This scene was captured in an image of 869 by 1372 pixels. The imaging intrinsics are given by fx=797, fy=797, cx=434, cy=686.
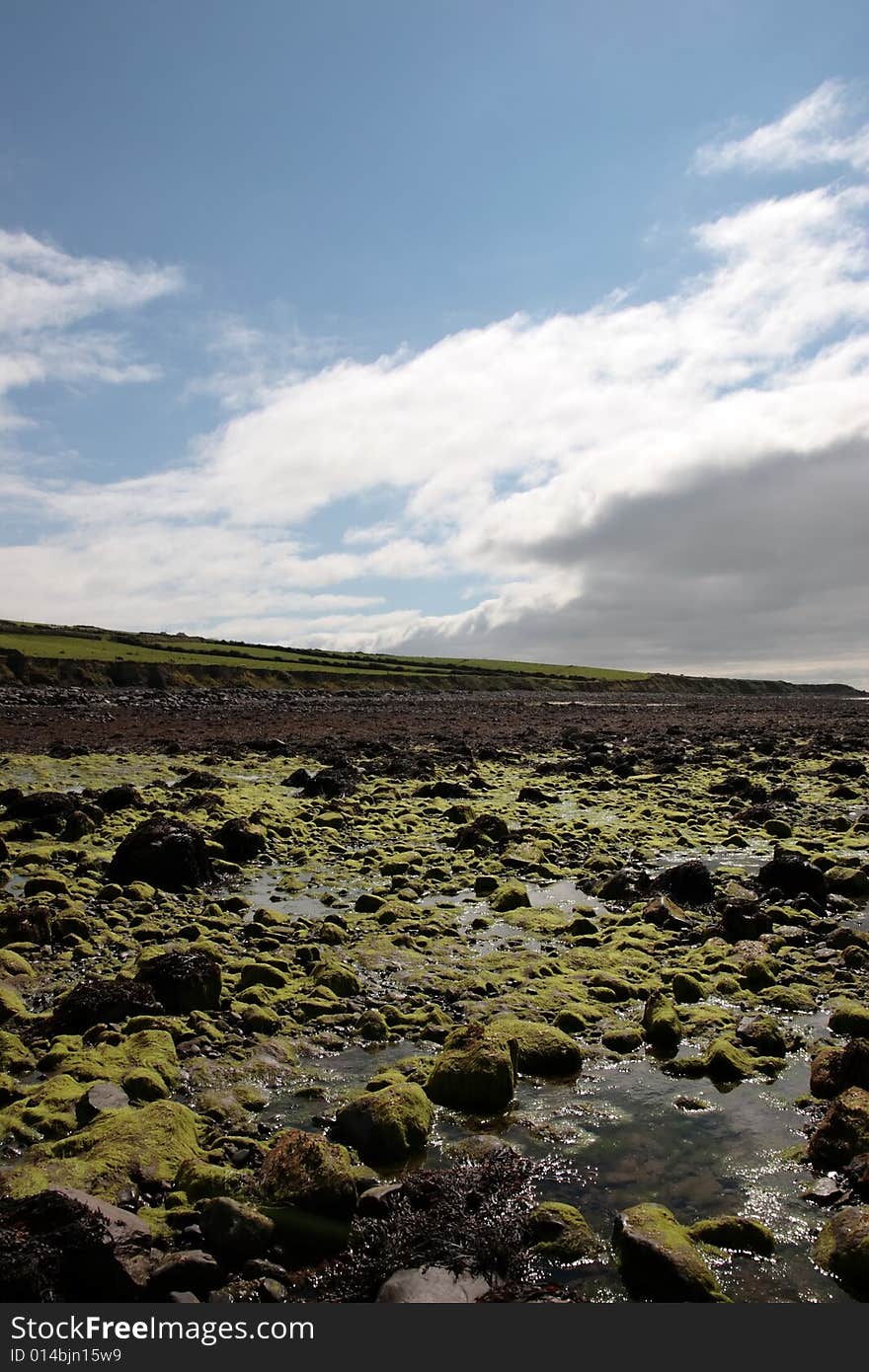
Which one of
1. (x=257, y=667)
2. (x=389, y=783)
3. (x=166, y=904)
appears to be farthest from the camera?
(x=257, y=667)

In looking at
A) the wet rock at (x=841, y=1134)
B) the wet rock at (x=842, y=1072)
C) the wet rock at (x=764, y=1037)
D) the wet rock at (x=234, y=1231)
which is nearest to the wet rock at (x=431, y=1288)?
the wet rock at (x=234, y=1231)

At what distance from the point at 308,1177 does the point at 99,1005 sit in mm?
4601

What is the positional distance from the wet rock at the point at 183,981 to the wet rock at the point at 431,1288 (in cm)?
563

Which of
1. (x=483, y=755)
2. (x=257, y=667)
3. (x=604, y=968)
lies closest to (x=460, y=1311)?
(x=604, y=968)

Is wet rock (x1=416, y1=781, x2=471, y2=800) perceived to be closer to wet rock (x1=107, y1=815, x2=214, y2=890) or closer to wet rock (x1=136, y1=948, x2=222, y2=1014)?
wet rock (x1=107, y1=815, x2=214, y2=890)

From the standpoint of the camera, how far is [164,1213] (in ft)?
21.2

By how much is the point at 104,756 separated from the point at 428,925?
27424 millimetres

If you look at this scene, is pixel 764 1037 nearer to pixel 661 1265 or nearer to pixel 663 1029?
pixel 663 1029

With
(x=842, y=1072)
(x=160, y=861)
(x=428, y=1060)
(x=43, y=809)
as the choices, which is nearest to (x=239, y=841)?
(x=160, y=861)

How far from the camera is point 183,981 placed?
34.7 feet

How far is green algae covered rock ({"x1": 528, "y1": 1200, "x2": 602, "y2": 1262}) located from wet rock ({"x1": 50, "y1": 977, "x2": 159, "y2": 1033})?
5955 millimetres

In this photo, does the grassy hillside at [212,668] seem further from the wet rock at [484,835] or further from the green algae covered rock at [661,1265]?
the green algae covered rock at [661,1265]

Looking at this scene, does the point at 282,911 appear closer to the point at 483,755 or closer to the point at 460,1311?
the point at 460,1311

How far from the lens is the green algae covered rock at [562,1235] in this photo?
6.04 metres
